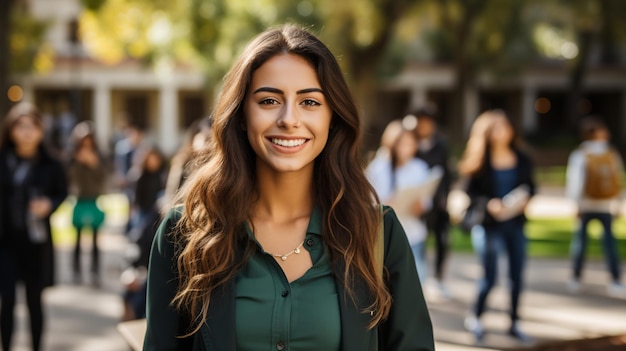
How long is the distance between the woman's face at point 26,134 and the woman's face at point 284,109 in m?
4.36

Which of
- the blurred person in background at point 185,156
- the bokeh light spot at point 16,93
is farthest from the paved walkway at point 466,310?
the bokeh light spot at point 16,93

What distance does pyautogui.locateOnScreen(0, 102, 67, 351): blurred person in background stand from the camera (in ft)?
19.9

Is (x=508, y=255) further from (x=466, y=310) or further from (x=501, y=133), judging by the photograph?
(x=466, y=310)

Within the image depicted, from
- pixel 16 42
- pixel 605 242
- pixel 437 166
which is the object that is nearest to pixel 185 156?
pixel 437 166

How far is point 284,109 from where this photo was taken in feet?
7.55

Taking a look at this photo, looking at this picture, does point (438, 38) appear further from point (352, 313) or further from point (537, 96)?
point (352, 313)

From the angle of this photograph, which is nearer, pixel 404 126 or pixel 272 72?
pixel 272 72

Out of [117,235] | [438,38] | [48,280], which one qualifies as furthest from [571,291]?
[438,38]

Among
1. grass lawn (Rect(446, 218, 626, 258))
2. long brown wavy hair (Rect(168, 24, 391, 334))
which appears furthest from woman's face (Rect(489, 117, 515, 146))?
long brown wavy hair (Rect(168, 24, 391, 334))

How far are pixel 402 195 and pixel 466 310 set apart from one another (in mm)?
1883

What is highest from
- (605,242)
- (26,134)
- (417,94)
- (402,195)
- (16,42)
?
(16,42)

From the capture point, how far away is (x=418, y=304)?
7.81 ft

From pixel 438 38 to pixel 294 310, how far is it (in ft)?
129

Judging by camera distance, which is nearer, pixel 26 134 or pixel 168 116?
pixel 26 134
